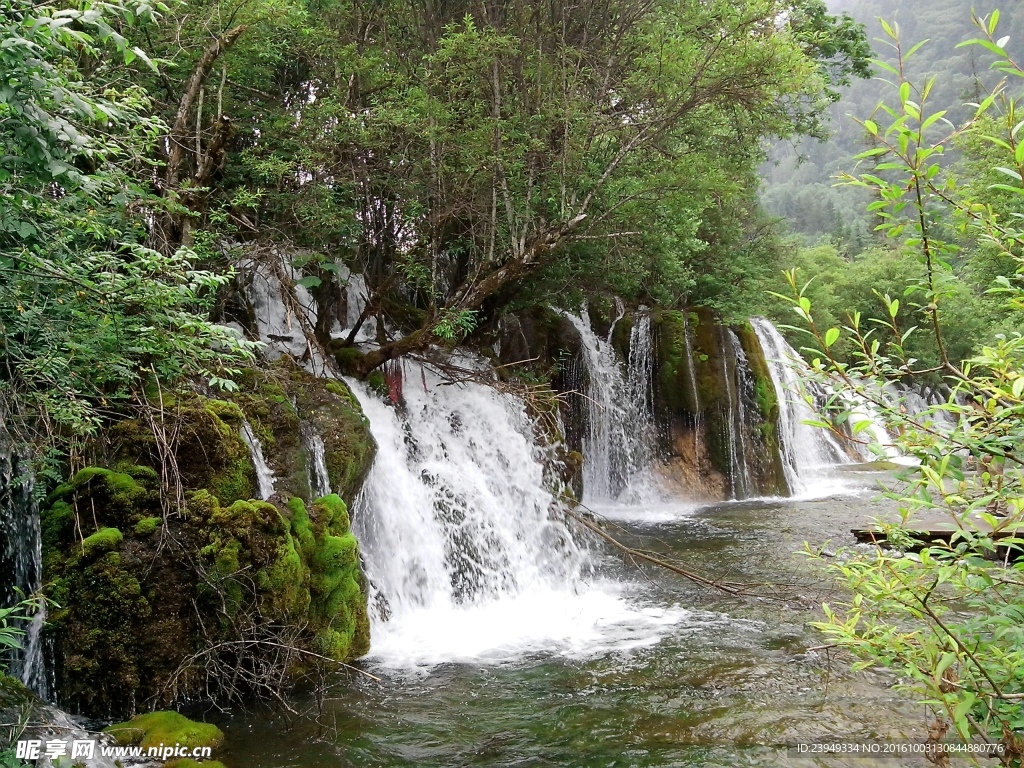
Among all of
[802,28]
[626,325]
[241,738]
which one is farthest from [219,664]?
[802,28]

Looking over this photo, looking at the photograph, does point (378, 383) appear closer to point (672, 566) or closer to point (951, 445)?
point (672, 566)

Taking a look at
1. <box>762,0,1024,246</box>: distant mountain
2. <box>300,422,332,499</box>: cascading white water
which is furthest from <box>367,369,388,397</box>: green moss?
<box>762,0,1024,246</box>: distant mountain

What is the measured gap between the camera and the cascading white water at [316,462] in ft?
22.7

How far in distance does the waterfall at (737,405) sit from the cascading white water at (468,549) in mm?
6848

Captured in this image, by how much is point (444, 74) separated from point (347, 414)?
17.1ft

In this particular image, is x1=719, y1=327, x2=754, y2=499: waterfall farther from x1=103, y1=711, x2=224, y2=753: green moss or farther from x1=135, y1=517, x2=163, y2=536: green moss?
x1=103, y1=711, x2=224, y2=753: green moss

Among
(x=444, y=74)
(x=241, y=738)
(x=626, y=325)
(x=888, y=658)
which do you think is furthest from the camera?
(x=626, y=325)

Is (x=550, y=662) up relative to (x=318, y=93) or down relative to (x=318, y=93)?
down

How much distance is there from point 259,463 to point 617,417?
9.90 metres

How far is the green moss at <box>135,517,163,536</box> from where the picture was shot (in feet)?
17.1

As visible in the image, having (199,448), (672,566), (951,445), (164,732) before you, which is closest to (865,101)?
(672,566)

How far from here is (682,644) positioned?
6.48 m

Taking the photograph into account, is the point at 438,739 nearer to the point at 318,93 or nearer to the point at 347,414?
the point at 347,414

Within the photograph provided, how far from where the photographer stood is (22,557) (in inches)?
189
